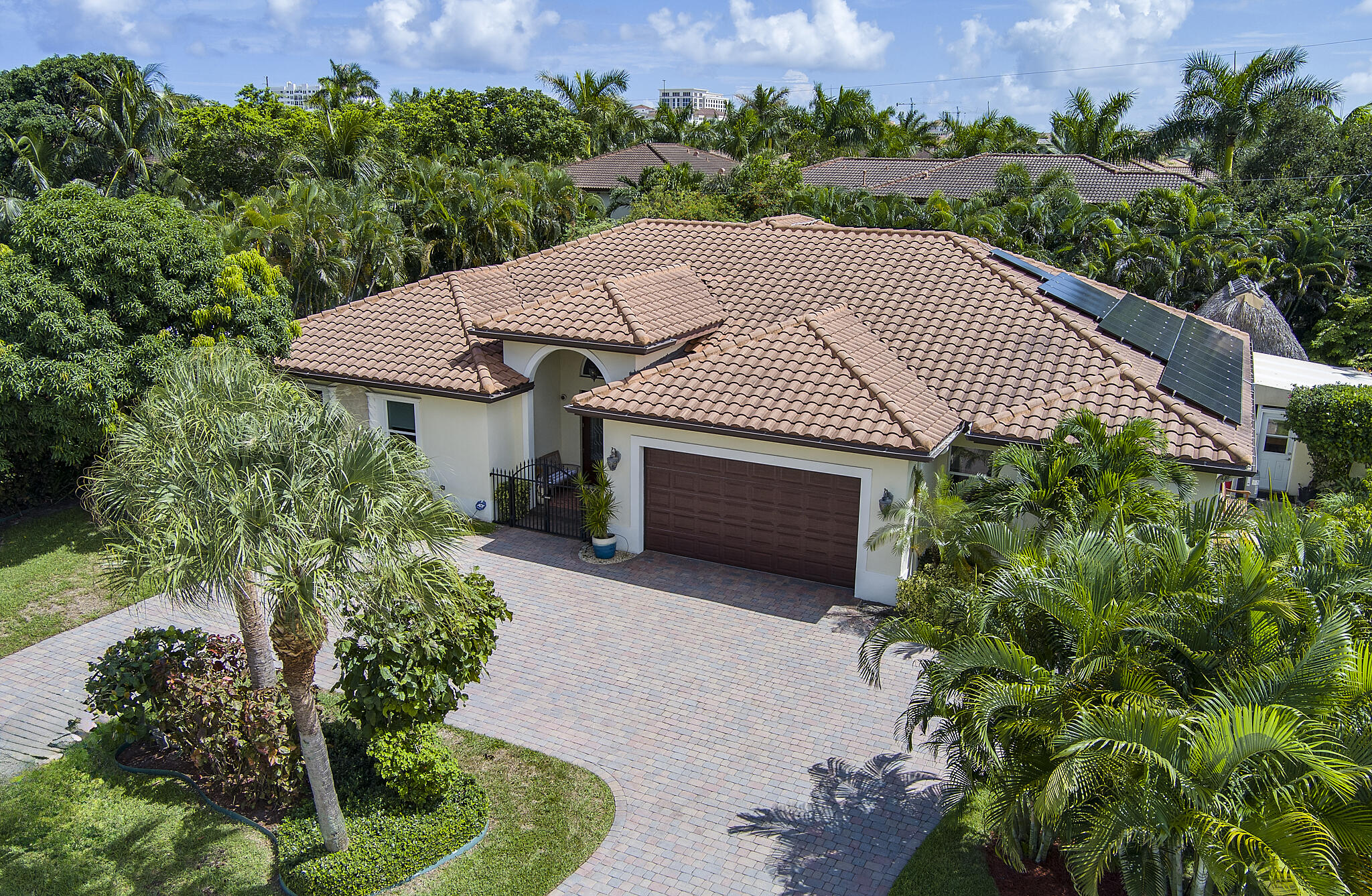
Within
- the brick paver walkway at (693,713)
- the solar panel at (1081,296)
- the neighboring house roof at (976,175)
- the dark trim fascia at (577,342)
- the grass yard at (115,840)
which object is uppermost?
the neighboring house roof at (976,175)

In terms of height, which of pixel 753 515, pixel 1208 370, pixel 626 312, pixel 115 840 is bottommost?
pixel 115 840

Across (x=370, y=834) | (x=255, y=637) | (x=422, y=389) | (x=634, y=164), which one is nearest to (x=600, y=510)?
(x=422, y=389)

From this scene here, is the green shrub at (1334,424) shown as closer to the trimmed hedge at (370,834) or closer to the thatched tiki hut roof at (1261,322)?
the thatched tiki hut roof at (1261,322)

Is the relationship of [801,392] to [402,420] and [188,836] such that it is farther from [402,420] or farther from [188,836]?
[188,836]

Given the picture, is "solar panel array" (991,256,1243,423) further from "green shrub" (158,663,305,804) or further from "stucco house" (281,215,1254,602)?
"green shrub" (158,663,305,804)

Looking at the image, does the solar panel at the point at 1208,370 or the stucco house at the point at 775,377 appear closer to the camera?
the stucco house at the point at 775,377

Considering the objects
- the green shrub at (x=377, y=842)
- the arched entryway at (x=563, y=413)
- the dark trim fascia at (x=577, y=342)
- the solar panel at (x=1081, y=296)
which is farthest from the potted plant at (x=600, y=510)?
the solar panel at (x=1081, y=296)
